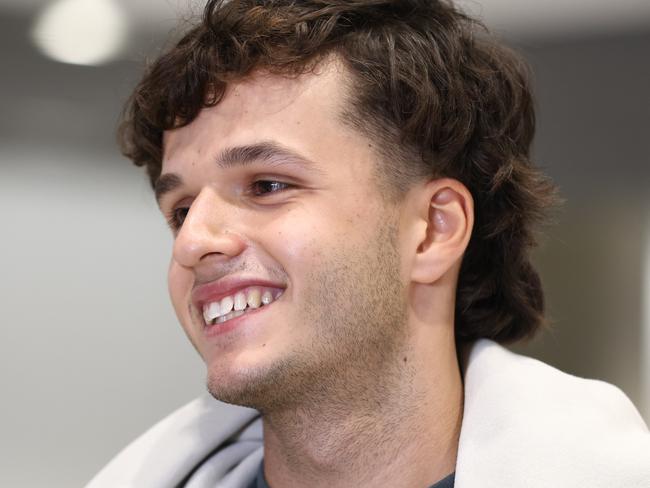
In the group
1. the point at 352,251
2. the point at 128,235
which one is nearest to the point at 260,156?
the point at 352,251

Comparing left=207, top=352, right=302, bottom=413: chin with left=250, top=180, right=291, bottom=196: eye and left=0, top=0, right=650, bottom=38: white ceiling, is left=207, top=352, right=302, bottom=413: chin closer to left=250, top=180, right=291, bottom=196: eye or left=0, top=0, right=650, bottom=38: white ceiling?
left=250, top=180, right=291, bottom=196: eye

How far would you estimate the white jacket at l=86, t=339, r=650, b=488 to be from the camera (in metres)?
0.81

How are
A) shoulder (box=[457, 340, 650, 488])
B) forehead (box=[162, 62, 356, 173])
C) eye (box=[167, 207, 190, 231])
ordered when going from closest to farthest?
1. shoulder (box=[457, 340, 650, 488])
2. forehead (box=[162, 62, 356, 173])
3. eye (box=[167, 207, 190, 231])

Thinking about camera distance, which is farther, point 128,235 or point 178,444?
point 128,235

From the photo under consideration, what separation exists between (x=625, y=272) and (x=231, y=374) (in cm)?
66

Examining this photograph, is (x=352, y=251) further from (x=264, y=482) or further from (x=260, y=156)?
(x=264, y=482)

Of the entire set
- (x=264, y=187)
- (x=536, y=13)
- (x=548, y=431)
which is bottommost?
(x=548, y=431)

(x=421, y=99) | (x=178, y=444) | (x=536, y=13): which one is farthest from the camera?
(x=536, y=13)

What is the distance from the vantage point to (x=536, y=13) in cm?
128

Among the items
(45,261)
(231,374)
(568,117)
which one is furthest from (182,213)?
(568,117)

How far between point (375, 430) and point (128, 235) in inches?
21.5

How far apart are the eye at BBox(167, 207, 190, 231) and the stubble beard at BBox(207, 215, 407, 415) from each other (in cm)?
22

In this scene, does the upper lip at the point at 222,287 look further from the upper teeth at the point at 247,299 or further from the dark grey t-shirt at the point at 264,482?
the dark grey t-shirt at the point at 264,482

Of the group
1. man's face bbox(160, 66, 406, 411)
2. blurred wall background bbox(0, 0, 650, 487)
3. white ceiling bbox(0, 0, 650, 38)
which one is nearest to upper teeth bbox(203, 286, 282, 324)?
man's face bbox(160, 66, 406, 411)
